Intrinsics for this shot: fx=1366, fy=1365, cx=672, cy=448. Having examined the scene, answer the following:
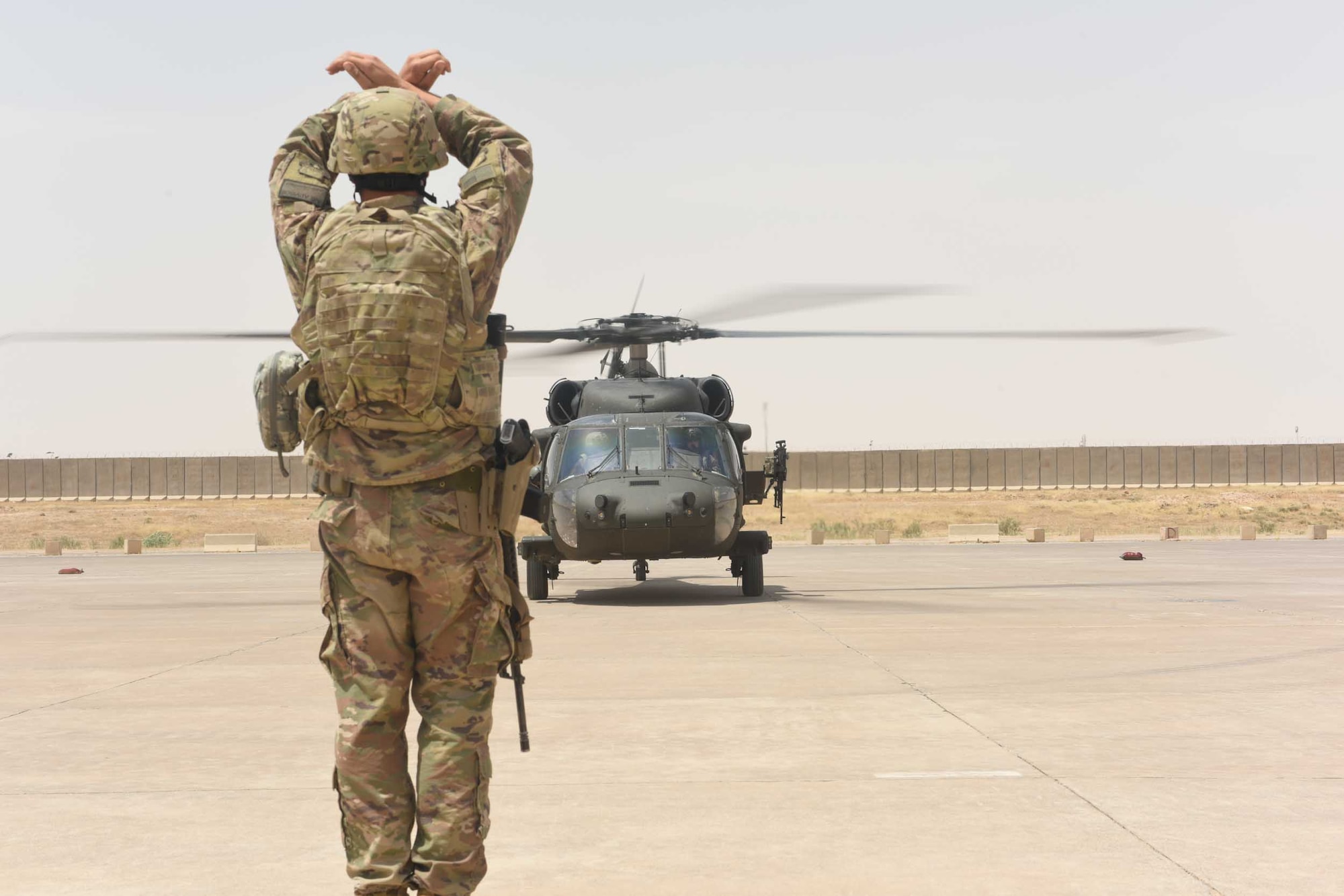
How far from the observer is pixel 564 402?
52.4ft

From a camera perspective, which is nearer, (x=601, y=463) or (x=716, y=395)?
(x=601, y=463)

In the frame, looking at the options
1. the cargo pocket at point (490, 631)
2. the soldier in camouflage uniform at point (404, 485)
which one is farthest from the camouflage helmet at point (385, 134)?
the cargo pocket at point (490, 631)

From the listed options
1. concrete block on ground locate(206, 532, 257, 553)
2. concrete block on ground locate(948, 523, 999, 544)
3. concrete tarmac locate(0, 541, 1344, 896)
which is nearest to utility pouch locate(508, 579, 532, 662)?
concrete tarmac locate(0, 541, 1344, 896)

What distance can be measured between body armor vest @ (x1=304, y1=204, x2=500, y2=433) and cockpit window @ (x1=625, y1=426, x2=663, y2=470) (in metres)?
10.7

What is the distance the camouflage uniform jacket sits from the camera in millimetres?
3334

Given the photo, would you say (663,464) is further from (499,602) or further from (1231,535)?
(1231,535)

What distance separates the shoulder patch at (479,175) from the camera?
348cm

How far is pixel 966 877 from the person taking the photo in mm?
4004

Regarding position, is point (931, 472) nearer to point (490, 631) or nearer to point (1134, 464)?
point (1134, 464)

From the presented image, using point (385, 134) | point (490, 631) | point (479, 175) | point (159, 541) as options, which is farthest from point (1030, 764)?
point (159, 541)

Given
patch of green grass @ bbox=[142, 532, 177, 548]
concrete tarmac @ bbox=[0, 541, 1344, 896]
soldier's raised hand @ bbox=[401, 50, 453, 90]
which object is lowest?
patch of green grass @ bbox=[142, 532, 177, 548]

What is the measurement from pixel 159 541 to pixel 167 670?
32707 mm

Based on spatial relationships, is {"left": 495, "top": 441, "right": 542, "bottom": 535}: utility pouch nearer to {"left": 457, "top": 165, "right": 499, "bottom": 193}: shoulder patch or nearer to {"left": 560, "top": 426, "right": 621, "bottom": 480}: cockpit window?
{"left": 457, "top": 165, "right": 499, "bottom": 193}: shoulder patch

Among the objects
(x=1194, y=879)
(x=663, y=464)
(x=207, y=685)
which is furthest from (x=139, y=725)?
(x=663, y=464)
